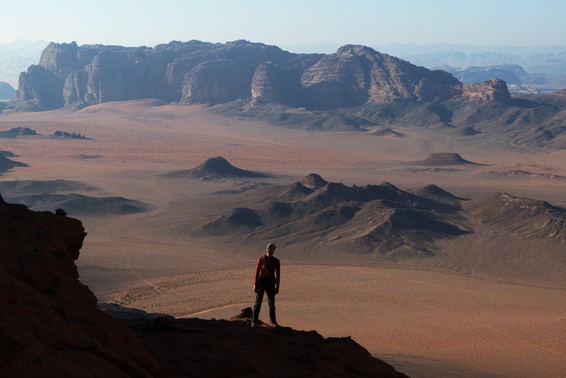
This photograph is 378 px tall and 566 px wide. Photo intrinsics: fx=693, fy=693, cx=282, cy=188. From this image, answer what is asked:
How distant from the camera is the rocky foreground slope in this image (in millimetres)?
7943

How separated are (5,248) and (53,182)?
63.8 m

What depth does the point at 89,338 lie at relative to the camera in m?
8.91

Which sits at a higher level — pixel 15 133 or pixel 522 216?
pixel 522 216

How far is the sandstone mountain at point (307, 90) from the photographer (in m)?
135

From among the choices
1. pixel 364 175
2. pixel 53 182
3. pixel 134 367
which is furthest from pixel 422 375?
pixel 364 175

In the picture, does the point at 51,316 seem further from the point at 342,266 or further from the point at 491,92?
the point at 491,92

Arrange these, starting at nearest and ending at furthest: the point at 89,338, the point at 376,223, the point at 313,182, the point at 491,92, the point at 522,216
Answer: the point at 89,338 < the point at 376,223 < the point at 522,216 < the point at 313,182 < the point at 491,92

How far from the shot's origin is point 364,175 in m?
86.1

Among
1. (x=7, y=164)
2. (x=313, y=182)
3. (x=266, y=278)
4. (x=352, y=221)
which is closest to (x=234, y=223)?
(x=352, y=221)

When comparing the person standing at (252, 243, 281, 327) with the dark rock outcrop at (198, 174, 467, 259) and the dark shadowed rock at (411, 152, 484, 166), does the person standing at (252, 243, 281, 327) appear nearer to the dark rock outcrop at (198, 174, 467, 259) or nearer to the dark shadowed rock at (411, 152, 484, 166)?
the dark rock outcrop at (198, 174, 467, 259)

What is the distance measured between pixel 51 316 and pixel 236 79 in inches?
6494

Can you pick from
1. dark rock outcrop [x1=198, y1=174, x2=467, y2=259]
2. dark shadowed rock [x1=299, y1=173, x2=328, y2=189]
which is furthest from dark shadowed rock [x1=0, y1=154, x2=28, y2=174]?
dark rock outcrop [x1=198, y1=174, x2=467, y2=259]

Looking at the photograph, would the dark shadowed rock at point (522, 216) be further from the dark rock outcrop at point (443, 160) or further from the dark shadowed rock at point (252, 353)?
the dark rock outcrop at point (443, 160)

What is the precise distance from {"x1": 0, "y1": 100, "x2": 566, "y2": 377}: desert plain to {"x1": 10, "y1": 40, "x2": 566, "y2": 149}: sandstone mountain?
27.8m
